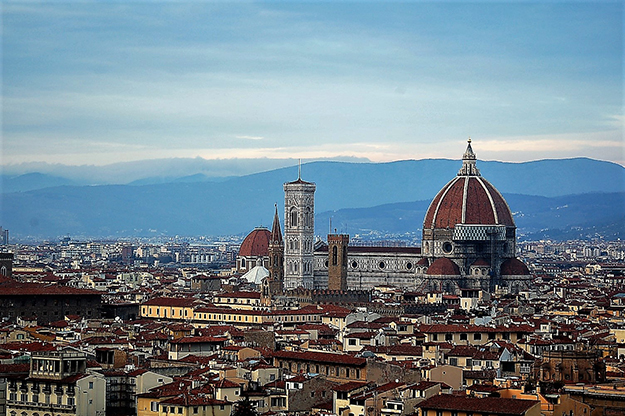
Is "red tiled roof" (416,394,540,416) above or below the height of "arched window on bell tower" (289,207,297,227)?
below

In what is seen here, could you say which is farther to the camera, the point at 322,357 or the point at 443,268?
the point at 443,268

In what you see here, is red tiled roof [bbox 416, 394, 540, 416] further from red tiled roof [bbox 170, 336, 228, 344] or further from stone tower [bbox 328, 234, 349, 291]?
stone tower [bbox 328, 234, 349, 291]

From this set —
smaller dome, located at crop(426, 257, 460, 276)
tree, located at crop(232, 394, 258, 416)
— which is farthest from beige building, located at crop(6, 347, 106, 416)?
smaller dome, located at crop(426, 257, 460, 276)

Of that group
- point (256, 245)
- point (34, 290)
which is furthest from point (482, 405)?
point (256, 245)

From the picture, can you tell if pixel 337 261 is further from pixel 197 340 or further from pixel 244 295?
pixel 197 340

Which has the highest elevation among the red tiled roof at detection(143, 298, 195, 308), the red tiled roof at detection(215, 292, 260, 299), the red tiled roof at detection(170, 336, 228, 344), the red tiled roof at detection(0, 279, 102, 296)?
the red tiled roof at detection(0, 279, 102, 296)
